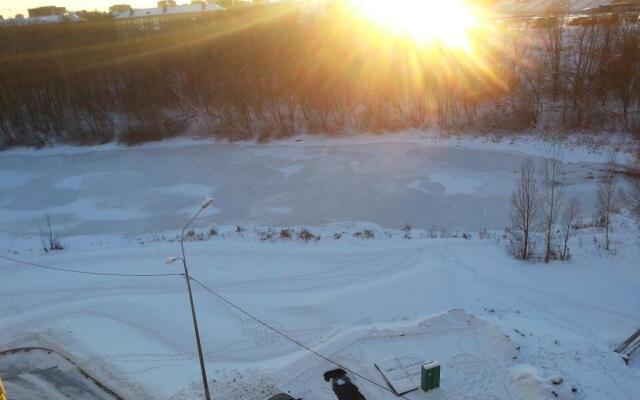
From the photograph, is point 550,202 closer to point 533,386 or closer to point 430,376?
point 533,386

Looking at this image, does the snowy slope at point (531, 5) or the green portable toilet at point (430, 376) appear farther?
the snowy slope at point (531, 5)

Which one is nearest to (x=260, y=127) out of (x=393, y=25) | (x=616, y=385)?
(x=393, y=25)

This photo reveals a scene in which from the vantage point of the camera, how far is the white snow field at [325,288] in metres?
13.6

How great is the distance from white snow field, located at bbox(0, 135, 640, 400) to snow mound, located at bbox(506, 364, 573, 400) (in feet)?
0.12

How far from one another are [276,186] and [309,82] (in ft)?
68.1

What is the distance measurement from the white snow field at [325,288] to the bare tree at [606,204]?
521 millimetres

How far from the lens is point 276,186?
30.6 meters

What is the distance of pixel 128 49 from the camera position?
2258 inches

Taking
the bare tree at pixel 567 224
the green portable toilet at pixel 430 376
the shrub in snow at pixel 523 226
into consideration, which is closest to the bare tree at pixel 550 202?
the bare tree at pixel 567 224

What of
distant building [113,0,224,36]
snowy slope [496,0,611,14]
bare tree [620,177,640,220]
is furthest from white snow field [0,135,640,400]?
distant building [113,0,224,36]

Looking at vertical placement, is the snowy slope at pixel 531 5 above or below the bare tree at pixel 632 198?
above

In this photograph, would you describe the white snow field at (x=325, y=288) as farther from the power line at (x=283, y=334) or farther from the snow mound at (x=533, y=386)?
the power line at (x=283, y=334)

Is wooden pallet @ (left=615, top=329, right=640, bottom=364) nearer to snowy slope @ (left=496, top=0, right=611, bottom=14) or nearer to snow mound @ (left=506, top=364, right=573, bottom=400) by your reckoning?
snow mound @ (left=506, top=364, right=573, bottom=400)

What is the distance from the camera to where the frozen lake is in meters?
25.8
